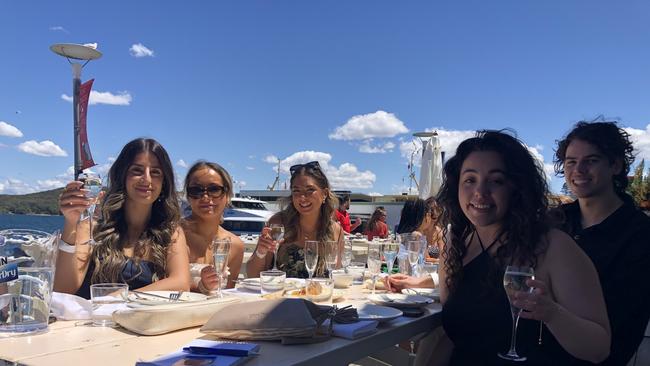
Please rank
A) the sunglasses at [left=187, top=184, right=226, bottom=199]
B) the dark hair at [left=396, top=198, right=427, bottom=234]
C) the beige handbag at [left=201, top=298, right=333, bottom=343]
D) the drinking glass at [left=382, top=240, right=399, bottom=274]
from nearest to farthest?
the beige handbag at [left=201, top=298, right=333, bottom=343] < the drinking glass at [left=382, top=240, right=399, bottom=274] < the sunglasses at [left=187, top=184, right=226, bottom=199] < the dark hair at [left=396, top=198, right=427, bottom=234]

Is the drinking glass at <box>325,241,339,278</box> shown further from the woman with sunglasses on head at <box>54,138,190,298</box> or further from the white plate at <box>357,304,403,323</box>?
the woman with sunglasses on head at <box>54,138,190,298</box>

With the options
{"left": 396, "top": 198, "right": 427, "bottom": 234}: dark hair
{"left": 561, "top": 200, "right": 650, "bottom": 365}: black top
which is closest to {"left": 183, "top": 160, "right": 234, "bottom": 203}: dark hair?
{"left": 561, "top": 200, "right": 650, "bottom": 365}: black top

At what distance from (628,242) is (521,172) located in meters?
1.06

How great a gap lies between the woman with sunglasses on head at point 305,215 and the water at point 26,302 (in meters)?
2.11

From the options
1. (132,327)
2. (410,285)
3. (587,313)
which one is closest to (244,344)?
(132,327)

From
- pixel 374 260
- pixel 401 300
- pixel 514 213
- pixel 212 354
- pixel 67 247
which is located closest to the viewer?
pixel 212 354

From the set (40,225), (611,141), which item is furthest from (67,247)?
(40,225)

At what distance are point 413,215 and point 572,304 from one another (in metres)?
5.04

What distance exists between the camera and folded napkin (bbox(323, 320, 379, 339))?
1496mm

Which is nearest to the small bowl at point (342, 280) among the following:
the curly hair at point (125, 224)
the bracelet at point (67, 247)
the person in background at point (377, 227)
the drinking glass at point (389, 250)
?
the drinking glass at point (389, 250)

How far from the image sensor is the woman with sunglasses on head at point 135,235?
245 cm

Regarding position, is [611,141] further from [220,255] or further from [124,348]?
[124,348]

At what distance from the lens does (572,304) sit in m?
1.64

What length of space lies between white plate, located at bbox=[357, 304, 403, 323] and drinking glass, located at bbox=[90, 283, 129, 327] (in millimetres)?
959
